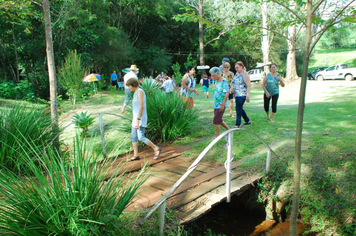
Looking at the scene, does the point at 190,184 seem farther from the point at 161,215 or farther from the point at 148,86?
the point at 148,86

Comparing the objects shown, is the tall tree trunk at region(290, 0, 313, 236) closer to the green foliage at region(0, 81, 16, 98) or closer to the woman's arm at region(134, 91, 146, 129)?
the woman's arm at region(134, 91, 146, 129)

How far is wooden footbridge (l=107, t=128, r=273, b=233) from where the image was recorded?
364cm

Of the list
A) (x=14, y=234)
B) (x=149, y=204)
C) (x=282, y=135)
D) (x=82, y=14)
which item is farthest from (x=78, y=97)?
(x=14, y=234)

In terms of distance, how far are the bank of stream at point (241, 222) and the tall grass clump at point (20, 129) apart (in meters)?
3.04

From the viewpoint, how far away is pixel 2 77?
76.7ft

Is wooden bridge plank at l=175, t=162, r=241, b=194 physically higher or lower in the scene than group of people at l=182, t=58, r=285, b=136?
lower

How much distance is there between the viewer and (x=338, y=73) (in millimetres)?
26359

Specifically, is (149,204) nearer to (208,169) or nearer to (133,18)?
(208,169)

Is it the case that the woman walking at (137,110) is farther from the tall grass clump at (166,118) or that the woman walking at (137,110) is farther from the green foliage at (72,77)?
the green foliage at (72,77)

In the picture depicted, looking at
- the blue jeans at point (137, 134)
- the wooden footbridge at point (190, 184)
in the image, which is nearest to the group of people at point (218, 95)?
the blue jeans at point (137, 134)

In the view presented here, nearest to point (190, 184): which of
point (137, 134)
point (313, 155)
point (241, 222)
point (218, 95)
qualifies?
point (241, 222)

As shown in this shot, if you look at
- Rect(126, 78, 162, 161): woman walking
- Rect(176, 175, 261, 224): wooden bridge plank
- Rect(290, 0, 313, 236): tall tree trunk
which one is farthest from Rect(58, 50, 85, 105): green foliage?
Rect(290, 0, 313, 236): tall tree trunk

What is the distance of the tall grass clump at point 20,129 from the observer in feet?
15.5

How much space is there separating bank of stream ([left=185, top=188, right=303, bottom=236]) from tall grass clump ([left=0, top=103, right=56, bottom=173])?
120 inches
